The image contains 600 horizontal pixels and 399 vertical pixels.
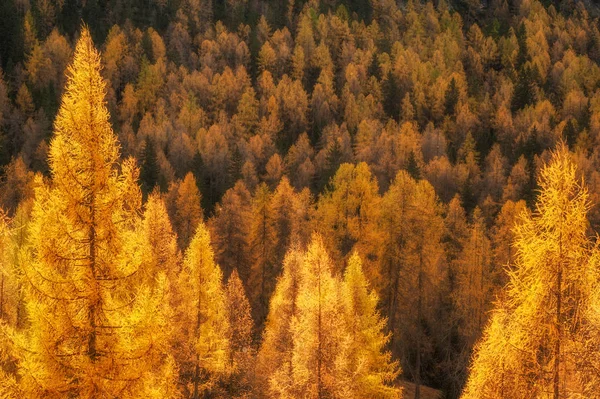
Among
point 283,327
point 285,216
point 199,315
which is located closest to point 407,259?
point 285,216

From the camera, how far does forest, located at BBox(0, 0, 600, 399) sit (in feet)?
38.5

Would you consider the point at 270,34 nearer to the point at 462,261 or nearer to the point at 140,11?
the point at 140,11

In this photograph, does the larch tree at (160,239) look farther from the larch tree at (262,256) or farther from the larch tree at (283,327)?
the larch tree at (262,256)

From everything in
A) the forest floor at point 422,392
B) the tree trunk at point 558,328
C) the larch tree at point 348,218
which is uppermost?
the larch tree at point 348,218

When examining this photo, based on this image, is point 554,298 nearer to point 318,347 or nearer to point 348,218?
point 318,347

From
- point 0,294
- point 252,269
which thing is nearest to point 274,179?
point 252,269

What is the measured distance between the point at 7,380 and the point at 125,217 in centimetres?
397

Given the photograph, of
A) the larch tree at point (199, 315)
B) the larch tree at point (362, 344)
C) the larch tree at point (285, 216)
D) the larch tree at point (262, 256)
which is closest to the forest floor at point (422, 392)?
the larch tree at point (362, 344)

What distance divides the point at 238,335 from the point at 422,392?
47.7 ft

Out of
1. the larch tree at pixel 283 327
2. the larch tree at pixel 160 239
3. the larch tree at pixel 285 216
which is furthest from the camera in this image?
the larch tree at pixel 285 216

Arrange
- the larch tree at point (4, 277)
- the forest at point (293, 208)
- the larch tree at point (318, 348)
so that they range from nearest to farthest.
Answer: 1. the forest at point (293, 208)
2. the larch tree at point (318, 348)
3. the larch tree at point (4, 277)

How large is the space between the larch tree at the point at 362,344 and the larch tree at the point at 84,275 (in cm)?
1043

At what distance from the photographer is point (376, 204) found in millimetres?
41969

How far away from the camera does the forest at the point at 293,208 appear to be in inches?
463
